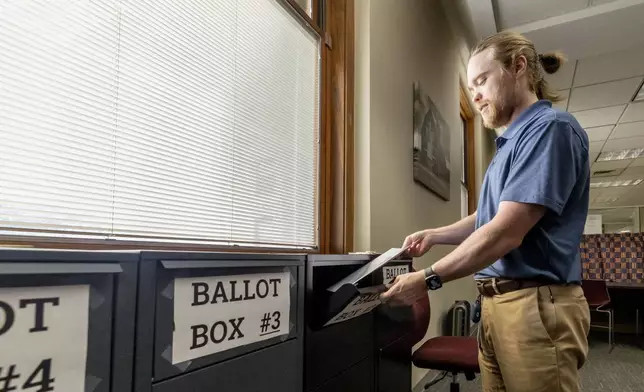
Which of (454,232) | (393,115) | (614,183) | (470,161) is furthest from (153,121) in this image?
(614,183)

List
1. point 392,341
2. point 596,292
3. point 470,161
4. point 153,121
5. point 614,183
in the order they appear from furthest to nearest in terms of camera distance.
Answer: point 614,183 → point 470,161 → point 596,292 → point 392,341 → point 153,121

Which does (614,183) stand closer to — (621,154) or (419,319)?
(621,154)

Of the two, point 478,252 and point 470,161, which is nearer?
point 478,252

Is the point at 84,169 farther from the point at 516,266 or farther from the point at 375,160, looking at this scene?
the point at 375,160

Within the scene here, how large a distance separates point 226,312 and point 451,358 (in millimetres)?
1423

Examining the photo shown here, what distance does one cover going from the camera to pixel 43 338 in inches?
21.2

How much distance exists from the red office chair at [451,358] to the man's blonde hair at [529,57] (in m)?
1.17

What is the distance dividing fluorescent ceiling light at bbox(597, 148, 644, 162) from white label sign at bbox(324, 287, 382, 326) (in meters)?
7.65

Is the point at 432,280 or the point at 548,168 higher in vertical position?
the point at 548,168

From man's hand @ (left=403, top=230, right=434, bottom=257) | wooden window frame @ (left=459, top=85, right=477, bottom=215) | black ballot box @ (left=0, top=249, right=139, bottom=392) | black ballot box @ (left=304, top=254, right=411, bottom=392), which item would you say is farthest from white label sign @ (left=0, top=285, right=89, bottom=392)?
wooden window frame @ (left=459, top=85, right=477, bottom=215)

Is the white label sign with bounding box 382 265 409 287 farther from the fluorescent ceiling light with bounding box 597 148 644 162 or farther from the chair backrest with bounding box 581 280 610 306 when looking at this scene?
the fluorescent ceiling light with bounding box 597 148 644 162

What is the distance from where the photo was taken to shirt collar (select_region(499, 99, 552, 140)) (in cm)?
122

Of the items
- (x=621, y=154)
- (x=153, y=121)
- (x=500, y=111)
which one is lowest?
(x=153, y=121)

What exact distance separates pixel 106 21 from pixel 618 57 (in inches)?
184
